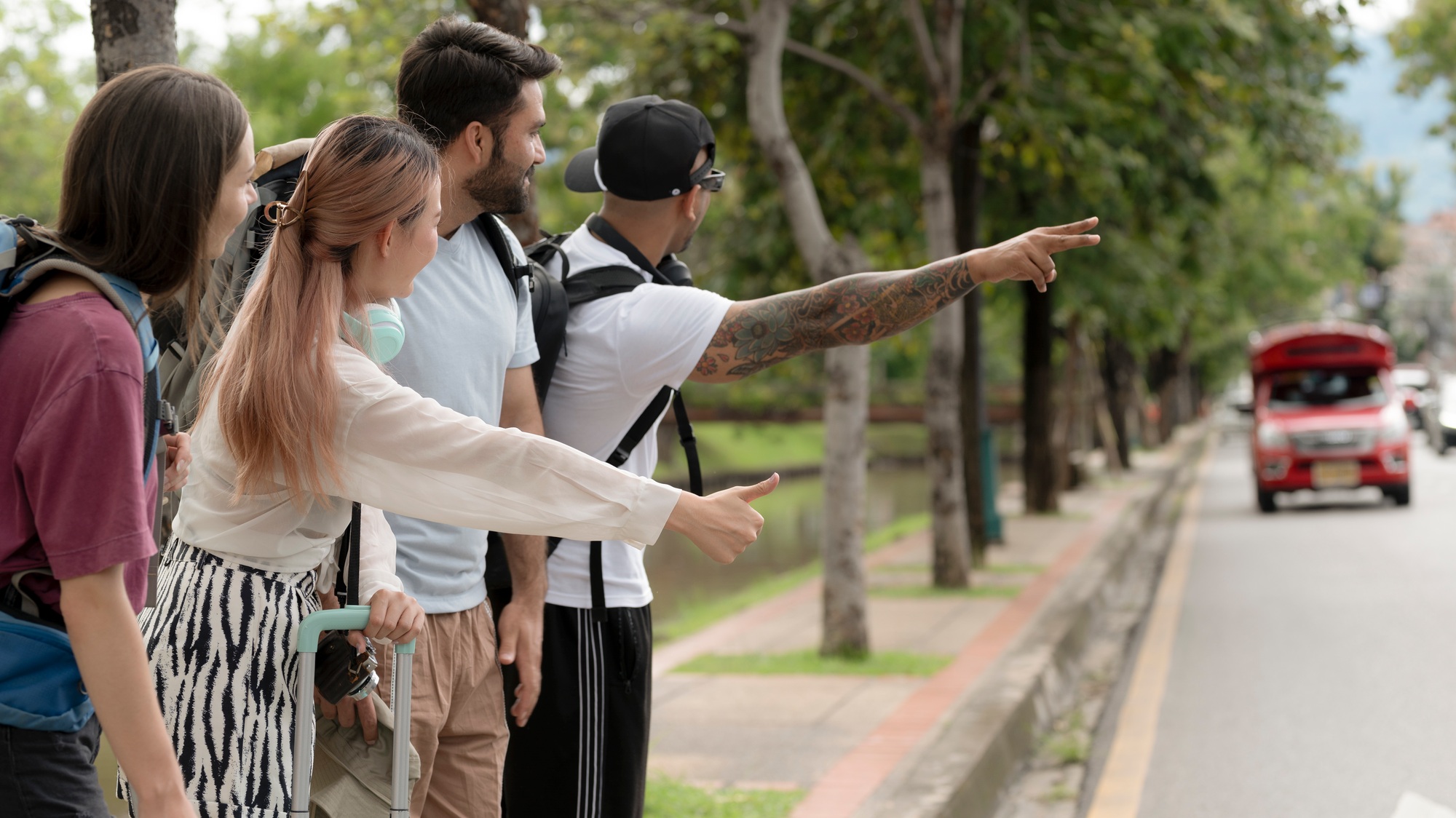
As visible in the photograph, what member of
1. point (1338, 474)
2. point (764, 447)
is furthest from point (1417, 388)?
point (1338, 474)

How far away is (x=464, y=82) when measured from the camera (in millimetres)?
2783

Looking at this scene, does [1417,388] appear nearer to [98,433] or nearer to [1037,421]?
[1037,421]

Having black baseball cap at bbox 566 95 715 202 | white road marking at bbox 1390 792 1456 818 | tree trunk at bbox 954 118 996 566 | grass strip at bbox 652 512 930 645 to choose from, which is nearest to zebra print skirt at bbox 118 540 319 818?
black baseball cap at bbox 566 95 715 202

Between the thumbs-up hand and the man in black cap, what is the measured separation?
34.7 inches

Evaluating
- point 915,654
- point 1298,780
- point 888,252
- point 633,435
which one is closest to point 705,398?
point 888,252

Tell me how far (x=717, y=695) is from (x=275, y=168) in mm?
5272

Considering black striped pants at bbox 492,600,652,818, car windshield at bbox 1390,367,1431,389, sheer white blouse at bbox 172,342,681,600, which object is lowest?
car windshield at bbox 1390,367,1431,389

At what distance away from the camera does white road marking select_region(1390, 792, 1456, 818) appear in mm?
5477

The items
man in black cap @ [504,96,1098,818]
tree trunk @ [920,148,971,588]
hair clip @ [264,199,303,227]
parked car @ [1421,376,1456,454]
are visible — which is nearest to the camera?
hair clip @ [264,199,303,227]

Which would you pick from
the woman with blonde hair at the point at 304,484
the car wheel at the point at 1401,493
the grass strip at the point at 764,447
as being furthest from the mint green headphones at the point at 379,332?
the grass strip at the point at 764,447

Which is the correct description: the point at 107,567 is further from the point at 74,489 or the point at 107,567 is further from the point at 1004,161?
the point at 1004,161

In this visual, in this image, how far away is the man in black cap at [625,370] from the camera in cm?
296

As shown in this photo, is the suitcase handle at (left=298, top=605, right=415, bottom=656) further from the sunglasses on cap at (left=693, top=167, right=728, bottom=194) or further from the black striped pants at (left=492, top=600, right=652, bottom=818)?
the sunglasses on cap at (left=693, top=167, right=728, bottom=194)

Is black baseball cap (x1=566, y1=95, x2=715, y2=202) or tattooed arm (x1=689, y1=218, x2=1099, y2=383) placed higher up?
black baseball cap (x1=566, y1=95, x2=715, y2=202)
